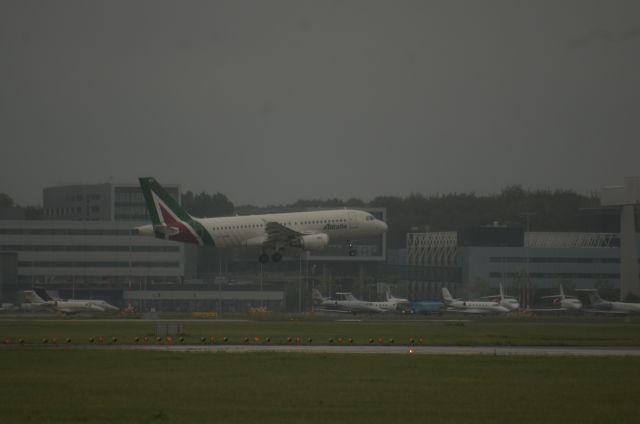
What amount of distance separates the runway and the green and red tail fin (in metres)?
35.3

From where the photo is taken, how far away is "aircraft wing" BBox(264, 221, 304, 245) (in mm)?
105500

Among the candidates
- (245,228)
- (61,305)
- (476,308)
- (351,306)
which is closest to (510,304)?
(476,308)

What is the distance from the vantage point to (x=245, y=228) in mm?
107125

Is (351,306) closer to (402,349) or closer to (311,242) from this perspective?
(311,242)

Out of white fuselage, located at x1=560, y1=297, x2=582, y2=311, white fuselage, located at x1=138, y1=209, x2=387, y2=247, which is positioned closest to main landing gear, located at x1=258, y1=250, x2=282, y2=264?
white fuselage, located at x1=138, y1=209, x2=387, y2=247

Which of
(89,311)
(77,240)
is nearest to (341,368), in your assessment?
(89,311)

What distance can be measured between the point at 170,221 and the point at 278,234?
982cm

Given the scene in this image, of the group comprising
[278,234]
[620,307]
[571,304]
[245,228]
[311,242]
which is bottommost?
[620,307]

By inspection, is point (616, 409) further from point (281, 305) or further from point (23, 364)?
point (281, 305)

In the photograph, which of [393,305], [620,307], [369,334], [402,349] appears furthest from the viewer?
[393,305]

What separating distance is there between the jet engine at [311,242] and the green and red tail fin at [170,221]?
7855 millimetres

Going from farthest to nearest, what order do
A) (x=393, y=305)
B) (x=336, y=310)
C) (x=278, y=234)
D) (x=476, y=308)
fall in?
(x=393, y=305) < (x=336, y=310) < (x=476, y=308) < (x=278, y=234)

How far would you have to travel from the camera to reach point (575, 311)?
5886 inches

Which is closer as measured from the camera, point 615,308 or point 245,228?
point 245,228
